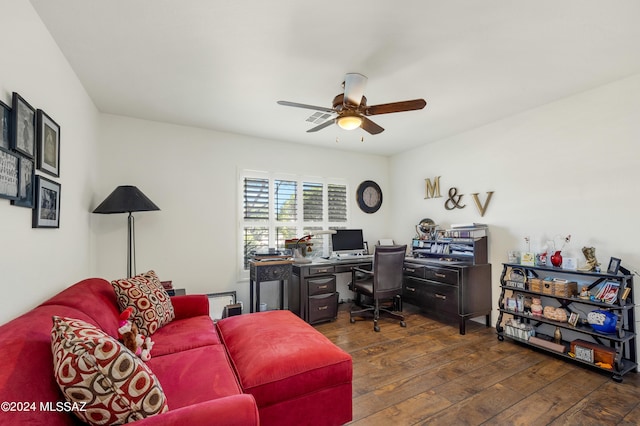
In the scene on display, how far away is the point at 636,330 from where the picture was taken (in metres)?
2.41

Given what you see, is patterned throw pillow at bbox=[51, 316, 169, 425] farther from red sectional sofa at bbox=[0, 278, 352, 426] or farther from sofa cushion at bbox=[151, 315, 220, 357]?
sofa cushion at bbox=[151, 315, 220, 357]

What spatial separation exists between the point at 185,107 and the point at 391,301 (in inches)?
147

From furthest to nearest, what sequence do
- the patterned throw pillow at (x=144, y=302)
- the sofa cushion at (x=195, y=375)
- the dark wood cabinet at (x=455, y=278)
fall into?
1. the dark wood cabinet at (x=455, y=278)
2. the patterned throw pillow at (x=144, y=302)
3. the sofa cushion at (x=195, y=375)

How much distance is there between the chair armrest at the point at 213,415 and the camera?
3.12 ft

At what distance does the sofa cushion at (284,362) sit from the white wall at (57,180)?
45.6 inches

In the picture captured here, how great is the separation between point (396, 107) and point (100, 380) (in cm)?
230

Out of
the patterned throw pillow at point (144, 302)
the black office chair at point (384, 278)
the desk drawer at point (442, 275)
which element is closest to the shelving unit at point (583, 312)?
the desk drawer at point (442, 275)

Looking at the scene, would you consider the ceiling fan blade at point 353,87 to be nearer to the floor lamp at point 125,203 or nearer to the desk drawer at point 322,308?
the floor lamp at point 125,203

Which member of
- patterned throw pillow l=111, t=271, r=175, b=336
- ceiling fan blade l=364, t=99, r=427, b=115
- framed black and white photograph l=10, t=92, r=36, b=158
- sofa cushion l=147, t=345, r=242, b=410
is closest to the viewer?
sofa cushion l=147, t=345, r=242, b=410

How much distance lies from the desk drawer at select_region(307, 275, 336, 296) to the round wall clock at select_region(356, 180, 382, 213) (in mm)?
1590

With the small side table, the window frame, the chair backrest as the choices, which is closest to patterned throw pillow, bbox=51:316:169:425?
the small side table

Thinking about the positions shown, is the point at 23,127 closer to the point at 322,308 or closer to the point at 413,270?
the point at 322,308

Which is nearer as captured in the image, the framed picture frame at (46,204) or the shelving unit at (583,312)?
the framed picture frame at (46,204)

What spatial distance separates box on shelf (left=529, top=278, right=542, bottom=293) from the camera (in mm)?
2800
